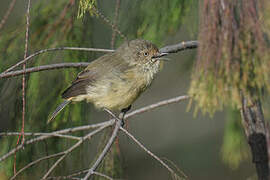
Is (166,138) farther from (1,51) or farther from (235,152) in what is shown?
(1,51)

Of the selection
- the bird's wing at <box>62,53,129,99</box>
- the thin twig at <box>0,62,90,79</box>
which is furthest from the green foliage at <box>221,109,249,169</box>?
the thin twig at <box>0,62,90,79</box>

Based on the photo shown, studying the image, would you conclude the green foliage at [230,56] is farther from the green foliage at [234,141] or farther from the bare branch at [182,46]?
the green foliage at [234,141]

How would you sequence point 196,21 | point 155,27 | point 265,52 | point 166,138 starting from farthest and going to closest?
1. point 166,138
2. point 155,27
3. point 196,21
4. point 265,52

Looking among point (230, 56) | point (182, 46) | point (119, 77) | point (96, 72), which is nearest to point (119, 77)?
point (119, 77)

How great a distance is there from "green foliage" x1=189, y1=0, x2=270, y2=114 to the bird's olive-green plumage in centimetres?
199

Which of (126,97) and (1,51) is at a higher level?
(1,51)

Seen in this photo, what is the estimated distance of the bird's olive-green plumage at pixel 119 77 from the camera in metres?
3.73

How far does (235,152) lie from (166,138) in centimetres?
371

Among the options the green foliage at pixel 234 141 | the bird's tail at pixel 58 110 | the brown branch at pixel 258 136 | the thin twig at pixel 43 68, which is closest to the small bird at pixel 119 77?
the bird's tail at pixel 58 110

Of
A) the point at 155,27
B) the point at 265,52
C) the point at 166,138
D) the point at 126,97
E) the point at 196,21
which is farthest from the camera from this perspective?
the point at 166,138

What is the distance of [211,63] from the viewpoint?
5.31ft

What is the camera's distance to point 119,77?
3.81 metres

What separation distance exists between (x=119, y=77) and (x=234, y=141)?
3.91ft

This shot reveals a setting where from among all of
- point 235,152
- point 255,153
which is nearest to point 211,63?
point 255,153
